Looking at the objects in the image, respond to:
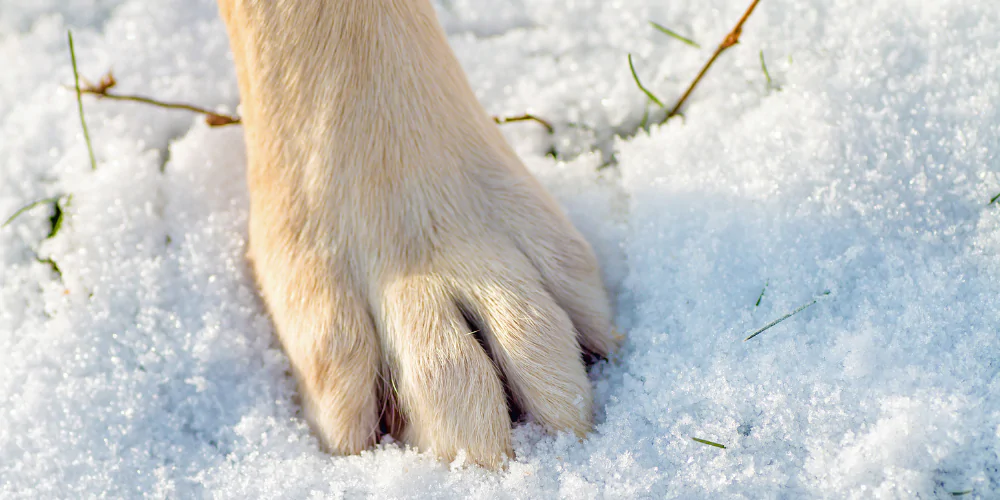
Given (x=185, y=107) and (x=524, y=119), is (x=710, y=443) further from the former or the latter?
(x=185, y=107)

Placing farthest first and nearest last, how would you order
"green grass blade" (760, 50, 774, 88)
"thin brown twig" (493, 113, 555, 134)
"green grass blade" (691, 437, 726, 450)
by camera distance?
1. "thin brown twig" (493, 113, 555, 134)
2. "green grass blade" (760, 50, 774, 88)
3. "green grass blade" (691, 437, 726, 450)

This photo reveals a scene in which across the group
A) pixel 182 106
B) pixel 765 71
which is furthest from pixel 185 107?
pixel 765 71

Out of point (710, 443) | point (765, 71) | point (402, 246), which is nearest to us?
point (710, 443)

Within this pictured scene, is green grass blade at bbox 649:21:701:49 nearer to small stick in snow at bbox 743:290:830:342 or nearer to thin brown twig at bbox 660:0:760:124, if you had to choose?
thin brown twig at bbox 660:0:760:124

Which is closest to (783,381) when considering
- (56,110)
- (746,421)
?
(746,421)

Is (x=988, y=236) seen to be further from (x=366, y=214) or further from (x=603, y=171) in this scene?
(x=366, y=214)

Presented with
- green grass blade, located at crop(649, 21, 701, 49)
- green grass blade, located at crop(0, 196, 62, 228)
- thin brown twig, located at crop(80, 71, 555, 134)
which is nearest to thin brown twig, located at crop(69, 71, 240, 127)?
thin brown twig, located at crop(80, 71, 555, 134)

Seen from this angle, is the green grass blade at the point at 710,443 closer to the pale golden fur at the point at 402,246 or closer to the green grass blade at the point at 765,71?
the pale golden fur at the point at 402,246
